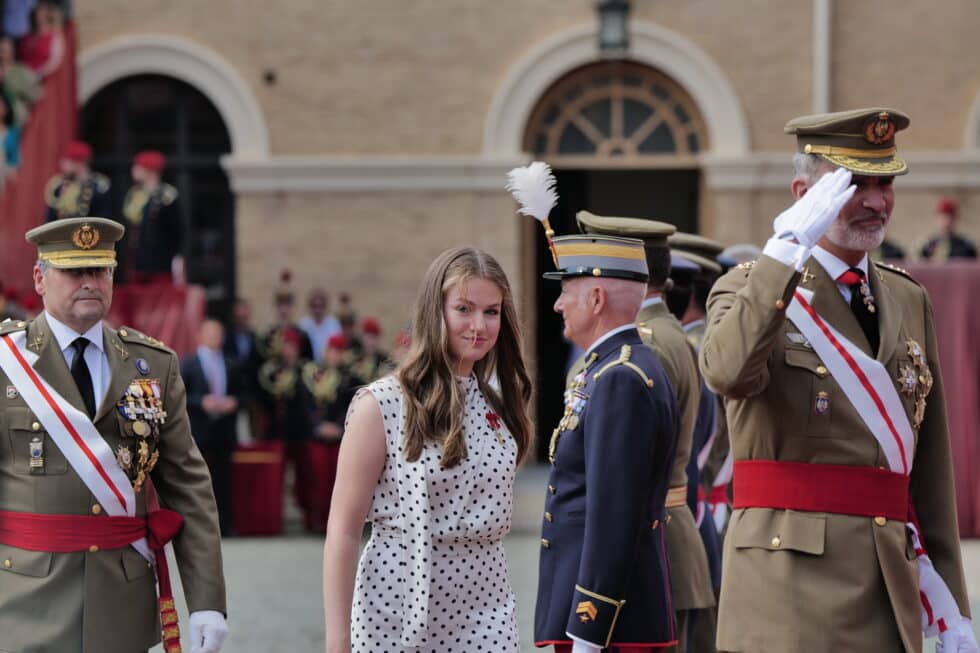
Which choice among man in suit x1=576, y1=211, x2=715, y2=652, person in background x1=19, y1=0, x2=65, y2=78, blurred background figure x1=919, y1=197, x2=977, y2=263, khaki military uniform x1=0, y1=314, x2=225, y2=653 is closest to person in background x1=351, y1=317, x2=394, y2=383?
person in background x1=19, y1=0, x2=65, y2=78

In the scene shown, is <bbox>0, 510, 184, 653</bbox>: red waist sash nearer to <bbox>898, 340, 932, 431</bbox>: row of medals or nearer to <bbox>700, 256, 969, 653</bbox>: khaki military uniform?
<bbox>700, 256, 969, 653</bbox>: khaki military uniform

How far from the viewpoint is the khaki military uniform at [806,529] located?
12.1 feet

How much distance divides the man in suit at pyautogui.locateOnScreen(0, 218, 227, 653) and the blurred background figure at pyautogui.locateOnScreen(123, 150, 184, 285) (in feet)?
28.1

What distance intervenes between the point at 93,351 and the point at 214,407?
24.6 ft

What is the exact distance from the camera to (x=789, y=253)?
353 centimetres

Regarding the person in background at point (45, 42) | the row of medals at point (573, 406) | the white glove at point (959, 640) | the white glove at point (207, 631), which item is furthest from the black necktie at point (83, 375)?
the person in background at point (45, 42)

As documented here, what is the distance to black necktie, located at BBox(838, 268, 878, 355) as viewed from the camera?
389 cm

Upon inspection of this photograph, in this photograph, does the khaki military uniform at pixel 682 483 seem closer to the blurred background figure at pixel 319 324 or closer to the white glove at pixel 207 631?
Answer: the white glove at pixel 207 631

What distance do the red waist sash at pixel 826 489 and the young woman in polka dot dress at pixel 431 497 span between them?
2.03 feet

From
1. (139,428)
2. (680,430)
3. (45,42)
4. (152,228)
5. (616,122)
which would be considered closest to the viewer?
A: (139,428)

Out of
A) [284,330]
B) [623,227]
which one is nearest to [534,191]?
[623,227]

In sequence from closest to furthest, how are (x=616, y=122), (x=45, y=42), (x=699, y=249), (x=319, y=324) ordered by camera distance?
(x=699, y=249), (x=319, y=324), (x=45, y=42), (x=616, y=122)

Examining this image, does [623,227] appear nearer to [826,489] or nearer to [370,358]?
[826,489]

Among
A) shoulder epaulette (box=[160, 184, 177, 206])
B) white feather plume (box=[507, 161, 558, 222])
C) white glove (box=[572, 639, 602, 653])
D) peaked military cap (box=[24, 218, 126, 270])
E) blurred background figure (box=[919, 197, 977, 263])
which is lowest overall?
white glove (box=[572, 639, 602, 653])
